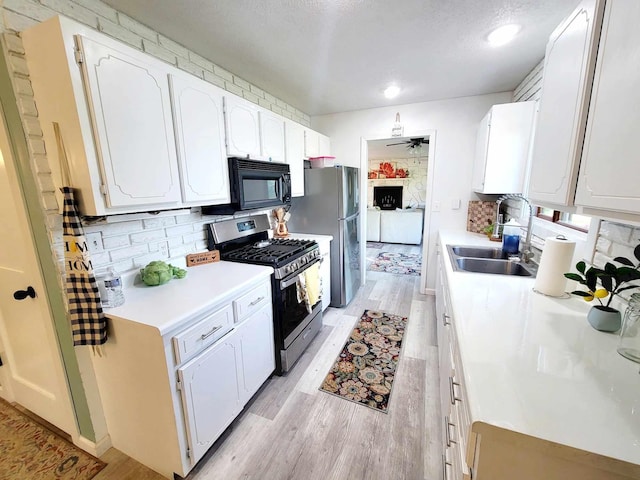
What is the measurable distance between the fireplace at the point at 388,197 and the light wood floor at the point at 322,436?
222 inches

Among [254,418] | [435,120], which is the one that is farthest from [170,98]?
[435,120]

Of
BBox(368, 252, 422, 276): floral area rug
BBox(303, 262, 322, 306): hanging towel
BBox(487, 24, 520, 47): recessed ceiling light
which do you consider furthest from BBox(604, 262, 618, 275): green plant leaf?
BBox(368, 252, 422, 276): floral area rug

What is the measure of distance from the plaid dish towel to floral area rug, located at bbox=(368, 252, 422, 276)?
3947 millimetres

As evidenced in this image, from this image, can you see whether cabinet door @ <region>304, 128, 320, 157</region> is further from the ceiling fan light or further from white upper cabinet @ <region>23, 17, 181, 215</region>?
white upper cabinet @ <region>23, 17, 181, 215</region>

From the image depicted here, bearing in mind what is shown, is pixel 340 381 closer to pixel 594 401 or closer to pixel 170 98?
pixel 594 401

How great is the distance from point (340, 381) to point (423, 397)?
0.60m

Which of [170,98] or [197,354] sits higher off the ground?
[170,98]

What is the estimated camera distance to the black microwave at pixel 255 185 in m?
1.93

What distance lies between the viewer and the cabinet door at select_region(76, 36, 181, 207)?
1.15 metres

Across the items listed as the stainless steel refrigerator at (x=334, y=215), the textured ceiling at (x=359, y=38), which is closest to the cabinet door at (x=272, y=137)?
the textured ceiling at (x=359, y=38)

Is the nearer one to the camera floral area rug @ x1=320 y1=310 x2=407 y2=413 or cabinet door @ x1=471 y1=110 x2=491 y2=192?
floral area rug @ x1=320 y1=310 x2=407 y2=413

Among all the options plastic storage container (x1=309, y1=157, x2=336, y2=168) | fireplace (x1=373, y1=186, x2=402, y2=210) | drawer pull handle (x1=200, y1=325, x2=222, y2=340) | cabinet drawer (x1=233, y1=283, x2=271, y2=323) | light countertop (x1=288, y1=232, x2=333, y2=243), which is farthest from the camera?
fireplace (x1=373, y1=186, x2=402, y2=210)

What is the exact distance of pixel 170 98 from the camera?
4.84 feet

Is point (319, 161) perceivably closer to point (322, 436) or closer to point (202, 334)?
point (202, 334)
